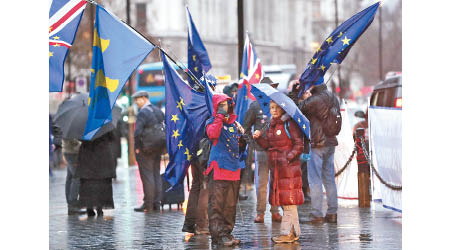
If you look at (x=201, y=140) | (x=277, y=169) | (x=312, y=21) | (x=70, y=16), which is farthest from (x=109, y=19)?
(x=312, y=21)

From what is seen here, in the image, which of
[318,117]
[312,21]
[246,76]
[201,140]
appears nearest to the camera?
[201,140]

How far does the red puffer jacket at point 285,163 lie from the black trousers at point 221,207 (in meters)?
0.50

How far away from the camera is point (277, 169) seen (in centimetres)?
1234

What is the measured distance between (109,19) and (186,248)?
2.82 meters

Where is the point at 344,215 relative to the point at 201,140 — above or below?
below

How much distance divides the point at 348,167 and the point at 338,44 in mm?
4554

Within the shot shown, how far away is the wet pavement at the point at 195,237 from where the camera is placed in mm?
12156

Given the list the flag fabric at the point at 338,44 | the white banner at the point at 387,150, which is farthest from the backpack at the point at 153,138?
the flag fabric at the point at 338,44

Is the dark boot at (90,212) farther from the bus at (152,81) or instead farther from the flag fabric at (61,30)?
the bus at (152,81)

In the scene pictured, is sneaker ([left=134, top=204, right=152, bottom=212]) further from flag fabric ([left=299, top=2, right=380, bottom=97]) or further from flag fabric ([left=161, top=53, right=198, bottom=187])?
flag fabric ([left=299, top=2, right=380, bottom=97])

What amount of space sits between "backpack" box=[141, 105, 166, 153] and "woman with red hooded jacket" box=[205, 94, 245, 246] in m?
4.27

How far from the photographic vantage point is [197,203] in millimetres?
13164
